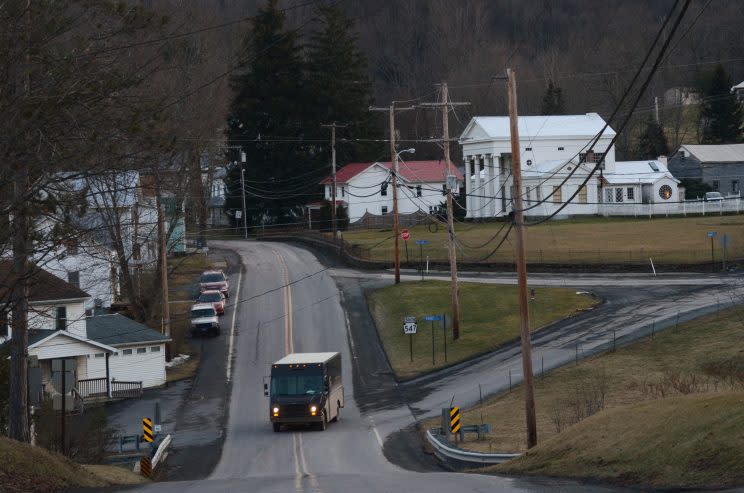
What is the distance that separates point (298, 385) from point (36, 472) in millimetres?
16582

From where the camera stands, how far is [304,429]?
34562mm

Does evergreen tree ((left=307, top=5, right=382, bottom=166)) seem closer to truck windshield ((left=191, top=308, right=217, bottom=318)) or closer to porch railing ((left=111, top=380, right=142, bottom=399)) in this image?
truck windshield ((left=191, top=308, right=217, bottom=318))

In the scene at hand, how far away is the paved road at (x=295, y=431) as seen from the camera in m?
18.1

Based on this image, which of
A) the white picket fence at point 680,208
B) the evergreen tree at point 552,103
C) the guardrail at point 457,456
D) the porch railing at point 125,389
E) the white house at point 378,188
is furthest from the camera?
the evergreen tree at point 552,103

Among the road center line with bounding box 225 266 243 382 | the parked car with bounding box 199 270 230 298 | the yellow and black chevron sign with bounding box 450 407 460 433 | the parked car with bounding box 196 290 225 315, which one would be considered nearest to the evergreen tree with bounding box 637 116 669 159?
the road center line with bounding box 225 266 243 382

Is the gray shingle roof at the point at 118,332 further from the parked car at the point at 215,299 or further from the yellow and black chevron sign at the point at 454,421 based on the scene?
the yellow and black chevron sign at the point at 454,421

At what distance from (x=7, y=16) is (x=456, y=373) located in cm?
3002

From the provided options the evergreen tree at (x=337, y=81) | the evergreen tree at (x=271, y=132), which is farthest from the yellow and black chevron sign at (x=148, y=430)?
the evergreen tree at (x=337, y=81)

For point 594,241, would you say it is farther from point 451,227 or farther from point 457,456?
point 457,456

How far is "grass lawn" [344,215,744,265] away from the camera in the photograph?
6034cm

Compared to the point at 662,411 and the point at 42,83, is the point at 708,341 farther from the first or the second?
the point at 42,83

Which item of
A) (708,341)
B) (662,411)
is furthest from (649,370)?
(662,411)

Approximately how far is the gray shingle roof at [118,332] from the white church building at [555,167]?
144ft

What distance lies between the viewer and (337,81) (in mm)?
93812
